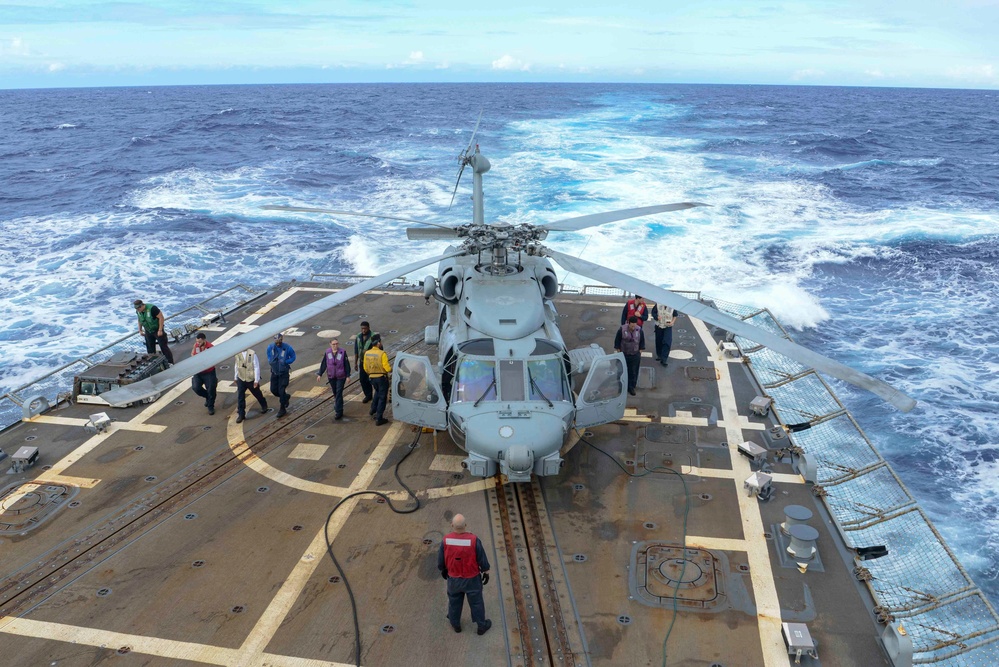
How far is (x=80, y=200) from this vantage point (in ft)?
122

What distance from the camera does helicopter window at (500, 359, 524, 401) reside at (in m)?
8.90

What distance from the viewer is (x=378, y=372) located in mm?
10602

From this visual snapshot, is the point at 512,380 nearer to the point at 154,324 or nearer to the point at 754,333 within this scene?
the point at 754,333

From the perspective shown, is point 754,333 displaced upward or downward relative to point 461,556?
upward

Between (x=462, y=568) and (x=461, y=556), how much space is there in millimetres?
146

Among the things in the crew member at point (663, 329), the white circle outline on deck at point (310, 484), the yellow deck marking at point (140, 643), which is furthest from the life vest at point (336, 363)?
the crew member at point (663, 329)

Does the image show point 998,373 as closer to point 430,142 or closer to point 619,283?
point 619,283

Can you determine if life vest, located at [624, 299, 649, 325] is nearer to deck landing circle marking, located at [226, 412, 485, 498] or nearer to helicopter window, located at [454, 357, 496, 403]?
helicopter window, located at [454, 357, 496, 403]

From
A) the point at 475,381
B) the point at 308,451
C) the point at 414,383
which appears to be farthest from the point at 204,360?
the point at 308,451

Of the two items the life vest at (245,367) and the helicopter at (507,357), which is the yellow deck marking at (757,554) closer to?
the helicopter at (507,357)

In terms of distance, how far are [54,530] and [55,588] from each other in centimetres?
124

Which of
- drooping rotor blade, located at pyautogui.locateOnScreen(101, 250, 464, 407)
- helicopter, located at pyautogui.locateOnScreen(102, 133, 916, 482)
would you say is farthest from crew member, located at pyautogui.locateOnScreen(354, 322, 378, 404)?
drooping rotor blade, located at pyautogui.locateOnScreen(101, 250, 464, 407)

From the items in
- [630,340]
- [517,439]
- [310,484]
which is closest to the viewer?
[517,439]

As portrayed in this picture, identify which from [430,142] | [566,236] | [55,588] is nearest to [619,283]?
[55,588]
